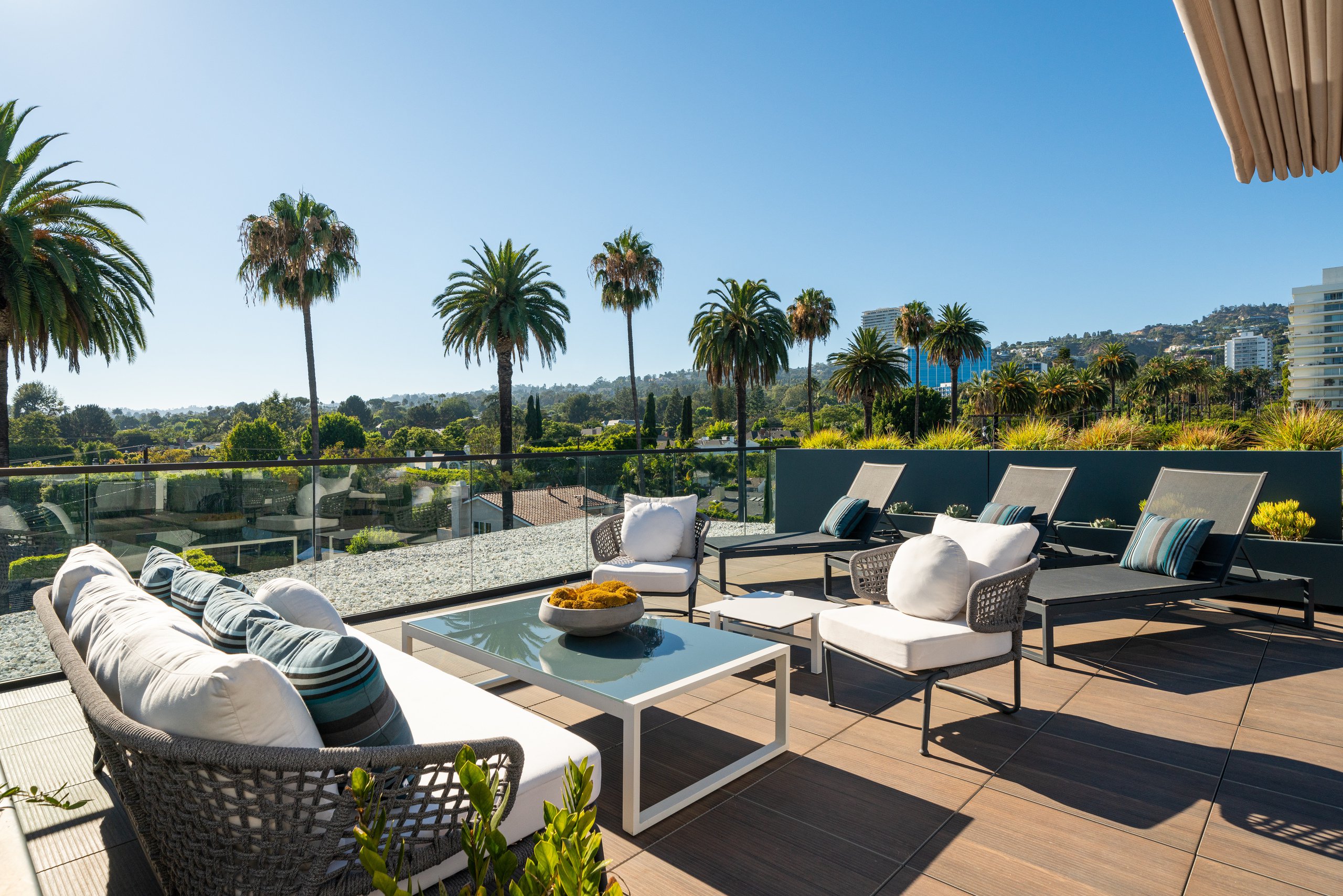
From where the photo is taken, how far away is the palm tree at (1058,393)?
32.2 metres

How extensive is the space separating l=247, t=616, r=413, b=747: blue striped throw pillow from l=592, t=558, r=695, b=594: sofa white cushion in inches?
106

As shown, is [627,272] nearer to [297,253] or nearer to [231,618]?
[297,253]

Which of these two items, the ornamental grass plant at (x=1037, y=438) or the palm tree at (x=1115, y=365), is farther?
the palm tree at (x=1115, y=365)

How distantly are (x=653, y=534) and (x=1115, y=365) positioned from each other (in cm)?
4855

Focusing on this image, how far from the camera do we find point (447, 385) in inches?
2972

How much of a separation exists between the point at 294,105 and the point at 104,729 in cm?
1405

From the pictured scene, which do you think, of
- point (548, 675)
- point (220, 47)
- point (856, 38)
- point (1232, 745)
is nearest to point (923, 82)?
point (856, 38)

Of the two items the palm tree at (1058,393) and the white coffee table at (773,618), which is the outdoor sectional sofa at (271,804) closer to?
the white coffee table at (773,618)

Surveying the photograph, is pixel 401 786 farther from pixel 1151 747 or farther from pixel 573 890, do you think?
pixel 1151 747

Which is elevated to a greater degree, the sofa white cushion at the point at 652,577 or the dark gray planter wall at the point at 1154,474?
the dark gray planter wall at the point at 1154,474

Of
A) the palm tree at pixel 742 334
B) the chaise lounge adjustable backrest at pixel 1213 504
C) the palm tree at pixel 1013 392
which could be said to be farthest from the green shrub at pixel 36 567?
the palm tree at pixel 1013 392

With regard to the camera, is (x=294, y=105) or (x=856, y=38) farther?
(x=294, y=105)

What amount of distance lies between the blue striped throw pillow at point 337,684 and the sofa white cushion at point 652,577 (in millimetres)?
2692

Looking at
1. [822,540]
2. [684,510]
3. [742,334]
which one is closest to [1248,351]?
[742,334]
